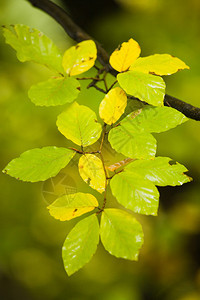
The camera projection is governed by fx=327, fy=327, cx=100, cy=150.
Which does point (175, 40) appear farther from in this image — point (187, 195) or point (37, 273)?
point (37, 273)

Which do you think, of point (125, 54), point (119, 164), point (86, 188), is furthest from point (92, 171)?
point (86, 188)

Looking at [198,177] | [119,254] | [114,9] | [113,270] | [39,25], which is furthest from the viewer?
[113,270]

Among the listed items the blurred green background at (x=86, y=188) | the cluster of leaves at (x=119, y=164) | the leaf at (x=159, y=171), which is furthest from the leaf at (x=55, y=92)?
the blurred green background at (x=86, y=188)

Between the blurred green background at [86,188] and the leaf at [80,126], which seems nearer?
the leaf at [80,126]

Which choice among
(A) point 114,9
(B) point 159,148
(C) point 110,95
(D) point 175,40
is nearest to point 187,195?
(B) point 159,148

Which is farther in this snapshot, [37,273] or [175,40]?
[37,273]

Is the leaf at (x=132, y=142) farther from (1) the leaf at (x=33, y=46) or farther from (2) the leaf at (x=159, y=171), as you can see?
(1) the leaf at (x=33, y=46)

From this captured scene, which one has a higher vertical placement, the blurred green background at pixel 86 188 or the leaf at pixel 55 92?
the leaf at pixel 55 92

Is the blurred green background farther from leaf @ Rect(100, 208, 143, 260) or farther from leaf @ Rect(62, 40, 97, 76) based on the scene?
leaf @ Rect(100, 208, 143, 260)
